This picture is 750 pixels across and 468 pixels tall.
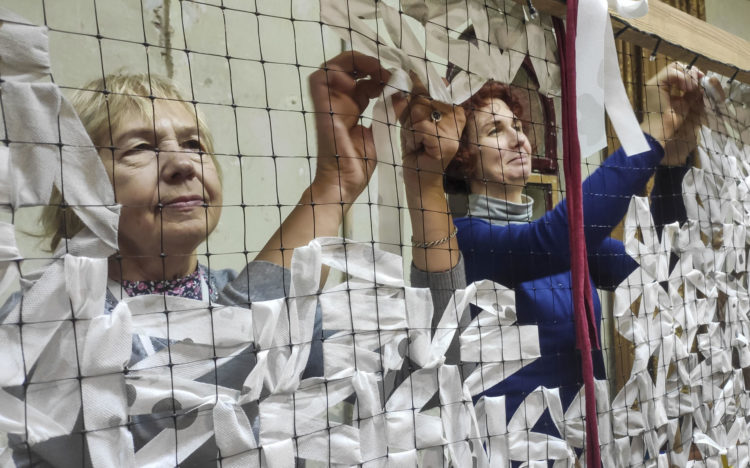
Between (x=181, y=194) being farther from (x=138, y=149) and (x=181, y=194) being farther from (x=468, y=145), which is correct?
(x=468, y=145)

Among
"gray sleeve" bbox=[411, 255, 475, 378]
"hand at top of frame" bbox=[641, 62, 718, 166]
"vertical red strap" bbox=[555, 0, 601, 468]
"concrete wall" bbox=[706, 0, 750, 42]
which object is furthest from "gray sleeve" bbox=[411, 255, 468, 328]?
"concrete wall" bbox=[706, 0, 750, 42]

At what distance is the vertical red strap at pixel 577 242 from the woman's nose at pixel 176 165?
34 centimetres

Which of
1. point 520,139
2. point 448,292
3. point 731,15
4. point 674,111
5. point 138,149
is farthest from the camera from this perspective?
point 731,15

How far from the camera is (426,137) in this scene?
0.53 metres

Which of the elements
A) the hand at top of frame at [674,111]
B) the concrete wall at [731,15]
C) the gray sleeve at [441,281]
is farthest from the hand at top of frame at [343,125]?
the concrete wall at [731,15]

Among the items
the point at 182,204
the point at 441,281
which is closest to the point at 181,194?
the point at 182,204

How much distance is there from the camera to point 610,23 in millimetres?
584

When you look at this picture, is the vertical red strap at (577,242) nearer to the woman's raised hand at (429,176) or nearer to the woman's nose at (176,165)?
the woman's raised hand at (429,176)

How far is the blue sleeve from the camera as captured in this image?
1.89ft

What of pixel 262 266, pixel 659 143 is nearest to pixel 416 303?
pixel 262 266

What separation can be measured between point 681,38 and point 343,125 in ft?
1.46

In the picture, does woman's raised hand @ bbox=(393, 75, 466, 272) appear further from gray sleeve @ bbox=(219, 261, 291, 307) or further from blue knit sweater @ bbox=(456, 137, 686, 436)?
gray sleeve @ bbox=(219, 261, 291, 307)

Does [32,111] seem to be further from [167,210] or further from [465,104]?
[465,104]

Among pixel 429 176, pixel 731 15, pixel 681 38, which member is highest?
pixel 731 15
